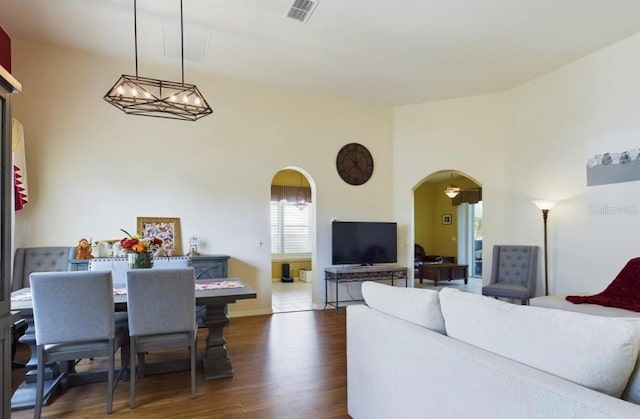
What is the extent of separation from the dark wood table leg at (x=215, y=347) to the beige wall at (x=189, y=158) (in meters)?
2.15

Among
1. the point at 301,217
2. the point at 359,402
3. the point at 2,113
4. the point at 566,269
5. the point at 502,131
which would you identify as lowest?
the point at 359,402

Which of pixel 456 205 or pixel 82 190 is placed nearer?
pixel 82 190

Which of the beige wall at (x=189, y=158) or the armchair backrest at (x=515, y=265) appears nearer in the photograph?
the beige wall at (x=189, y=158)

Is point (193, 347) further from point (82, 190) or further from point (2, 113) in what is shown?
point (82, 190)

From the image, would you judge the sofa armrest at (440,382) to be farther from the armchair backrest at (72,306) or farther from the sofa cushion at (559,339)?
the armchair backrest at (72,306)

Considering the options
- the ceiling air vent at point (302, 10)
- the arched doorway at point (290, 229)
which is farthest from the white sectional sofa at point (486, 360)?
the arched doorway at point (290, 229)

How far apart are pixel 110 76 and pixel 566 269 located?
274 inches

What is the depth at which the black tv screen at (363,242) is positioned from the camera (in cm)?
619

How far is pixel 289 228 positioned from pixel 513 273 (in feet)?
18.5

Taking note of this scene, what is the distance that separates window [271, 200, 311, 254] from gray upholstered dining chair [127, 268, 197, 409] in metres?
6.63

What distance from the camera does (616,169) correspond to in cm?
452

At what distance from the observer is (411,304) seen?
81.6 inches

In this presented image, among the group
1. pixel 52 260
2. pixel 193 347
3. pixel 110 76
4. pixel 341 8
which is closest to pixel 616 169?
pixel 341 8

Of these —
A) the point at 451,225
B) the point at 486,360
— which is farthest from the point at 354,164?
the point at 451,225
